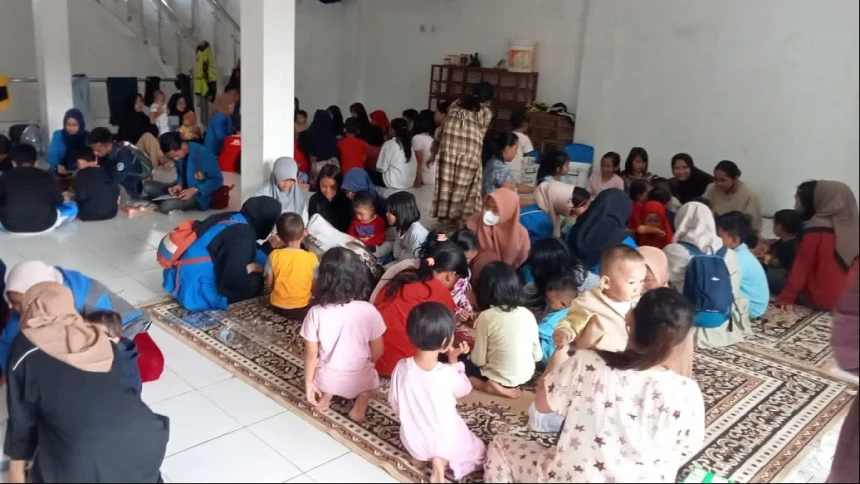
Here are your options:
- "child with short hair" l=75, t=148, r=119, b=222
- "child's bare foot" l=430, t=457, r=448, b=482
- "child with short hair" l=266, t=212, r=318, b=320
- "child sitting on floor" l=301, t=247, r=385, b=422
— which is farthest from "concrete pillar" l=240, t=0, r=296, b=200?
"child's bare foot" l=430, t=457, r=448, b=482

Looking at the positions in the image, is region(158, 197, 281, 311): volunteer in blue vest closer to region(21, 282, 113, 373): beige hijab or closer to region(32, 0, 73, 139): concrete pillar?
region(21, 282, 113, 373): beige hijab

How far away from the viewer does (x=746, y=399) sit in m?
3.53

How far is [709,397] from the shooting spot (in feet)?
11.6

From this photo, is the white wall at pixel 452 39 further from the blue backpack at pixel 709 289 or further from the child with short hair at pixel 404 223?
the blue backpack at pixel 709 289

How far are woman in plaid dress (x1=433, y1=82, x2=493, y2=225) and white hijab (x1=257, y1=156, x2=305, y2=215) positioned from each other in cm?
141

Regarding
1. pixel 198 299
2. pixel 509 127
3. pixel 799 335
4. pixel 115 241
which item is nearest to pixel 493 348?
pixel 198 299

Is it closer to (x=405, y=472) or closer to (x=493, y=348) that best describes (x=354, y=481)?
(x=405, y=472)

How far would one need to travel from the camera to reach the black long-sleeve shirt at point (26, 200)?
5.34 metres

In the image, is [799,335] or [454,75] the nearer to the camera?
[799,335]

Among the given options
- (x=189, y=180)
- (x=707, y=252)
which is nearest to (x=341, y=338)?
(x=707, y=252)

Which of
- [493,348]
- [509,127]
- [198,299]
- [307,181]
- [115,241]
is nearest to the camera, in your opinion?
[493,348]

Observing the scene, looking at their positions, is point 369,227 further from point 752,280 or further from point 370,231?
point 752,280

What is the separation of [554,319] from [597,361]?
121cm

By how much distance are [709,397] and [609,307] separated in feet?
3.29
